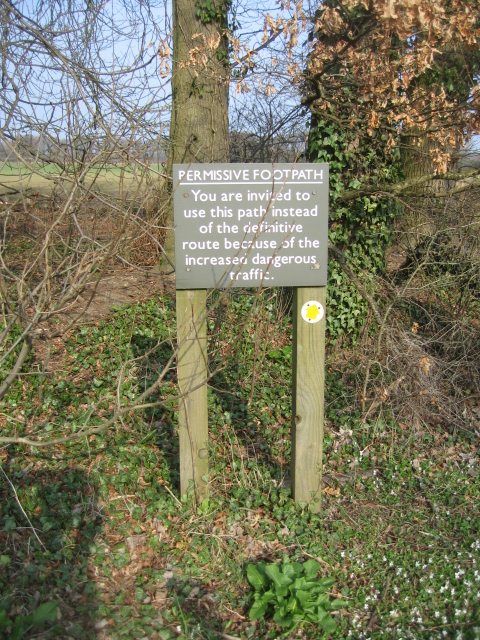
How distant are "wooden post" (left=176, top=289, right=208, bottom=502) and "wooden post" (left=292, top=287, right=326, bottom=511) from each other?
0.60 meters

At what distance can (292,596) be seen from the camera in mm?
3205

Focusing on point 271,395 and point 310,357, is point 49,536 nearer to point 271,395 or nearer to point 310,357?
point 310,357

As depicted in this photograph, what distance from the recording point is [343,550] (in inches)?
153

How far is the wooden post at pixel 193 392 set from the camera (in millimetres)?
3789

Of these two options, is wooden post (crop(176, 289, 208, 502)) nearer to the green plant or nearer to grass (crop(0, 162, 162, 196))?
grass (crop(0, 162, 162, 196))

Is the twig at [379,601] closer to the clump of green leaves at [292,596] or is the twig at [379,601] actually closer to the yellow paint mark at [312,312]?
the clump of green leaves at [292,596]

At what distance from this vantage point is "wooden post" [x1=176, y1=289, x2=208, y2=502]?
3.79m

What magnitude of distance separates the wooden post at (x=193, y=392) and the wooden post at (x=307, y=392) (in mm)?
604

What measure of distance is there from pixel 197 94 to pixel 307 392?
4.76 meters

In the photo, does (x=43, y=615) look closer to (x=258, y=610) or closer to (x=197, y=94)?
(x=258, y=610)

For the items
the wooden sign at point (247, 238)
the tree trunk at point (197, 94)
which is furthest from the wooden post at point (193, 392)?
the tree trunk at point (197, 94)

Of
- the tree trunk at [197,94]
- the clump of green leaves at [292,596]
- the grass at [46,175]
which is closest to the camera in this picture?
the clump of green leaves at [292,596]

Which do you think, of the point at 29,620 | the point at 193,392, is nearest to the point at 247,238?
the point at 193,392

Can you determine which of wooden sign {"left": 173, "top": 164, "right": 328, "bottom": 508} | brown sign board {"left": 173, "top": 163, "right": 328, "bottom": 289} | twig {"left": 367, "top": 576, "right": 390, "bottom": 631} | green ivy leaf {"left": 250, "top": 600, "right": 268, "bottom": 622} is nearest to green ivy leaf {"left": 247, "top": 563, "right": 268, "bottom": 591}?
green ivy leaf {"left": 250, "top": 600, "right": 268, "bottom": 622}
